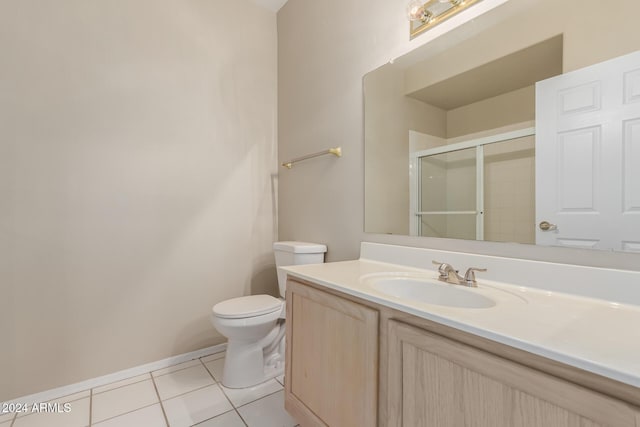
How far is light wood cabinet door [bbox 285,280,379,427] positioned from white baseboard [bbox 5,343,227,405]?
3.26ft

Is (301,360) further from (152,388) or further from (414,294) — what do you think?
(152,388)

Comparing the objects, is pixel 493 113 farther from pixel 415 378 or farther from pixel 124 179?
pixel 124 179

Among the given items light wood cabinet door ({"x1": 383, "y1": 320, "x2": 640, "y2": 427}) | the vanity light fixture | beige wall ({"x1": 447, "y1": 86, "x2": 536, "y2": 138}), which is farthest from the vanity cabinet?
the vanity light fixture

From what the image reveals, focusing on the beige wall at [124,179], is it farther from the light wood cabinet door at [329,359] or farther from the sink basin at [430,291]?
the sink basin at [430,291]

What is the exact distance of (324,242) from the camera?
1876 mm

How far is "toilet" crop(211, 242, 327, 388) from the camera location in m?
1.57

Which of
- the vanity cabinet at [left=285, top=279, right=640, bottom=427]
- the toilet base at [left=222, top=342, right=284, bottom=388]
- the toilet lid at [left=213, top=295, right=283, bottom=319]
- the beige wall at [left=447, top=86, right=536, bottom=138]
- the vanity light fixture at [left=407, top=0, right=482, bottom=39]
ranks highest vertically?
the vanity light fixture at [left=407, top=0, right=482, bottom=39]

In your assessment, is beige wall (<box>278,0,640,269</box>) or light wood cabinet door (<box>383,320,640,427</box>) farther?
beige wall (<box>278,0,640,269</box>)

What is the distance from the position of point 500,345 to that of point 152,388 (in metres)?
1.82

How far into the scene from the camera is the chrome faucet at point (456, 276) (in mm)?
1033

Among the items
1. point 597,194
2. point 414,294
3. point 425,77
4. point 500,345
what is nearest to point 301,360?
point 414,294

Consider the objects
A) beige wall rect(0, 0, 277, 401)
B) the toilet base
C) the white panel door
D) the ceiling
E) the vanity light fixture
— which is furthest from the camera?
the ceiling

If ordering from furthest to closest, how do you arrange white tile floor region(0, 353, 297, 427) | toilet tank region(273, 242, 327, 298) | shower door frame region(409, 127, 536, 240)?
toilet tank region(273, 242, 327, 298) < white tile floor region(0, 353, 297, 427) < shower door frame region(409, 127, 536, 240)

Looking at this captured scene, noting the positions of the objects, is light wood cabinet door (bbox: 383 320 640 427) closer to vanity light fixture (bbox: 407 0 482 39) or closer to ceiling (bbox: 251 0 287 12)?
vanity light fixture (bbox: 407 0 482 39)
